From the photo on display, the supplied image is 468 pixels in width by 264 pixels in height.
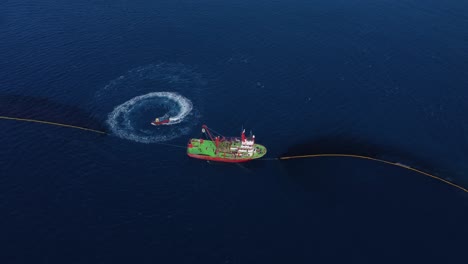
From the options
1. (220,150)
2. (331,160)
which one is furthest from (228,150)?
(331,160)

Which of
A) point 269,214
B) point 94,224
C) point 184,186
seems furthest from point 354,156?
point 94,224

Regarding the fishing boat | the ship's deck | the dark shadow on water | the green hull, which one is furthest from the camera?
the ship's deck

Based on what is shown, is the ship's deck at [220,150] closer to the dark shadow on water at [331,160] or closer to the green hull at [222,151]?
the green hull at [222,151]

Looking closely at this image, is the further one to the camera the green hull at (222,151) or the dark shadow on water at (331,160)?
the green hull at (222,151)

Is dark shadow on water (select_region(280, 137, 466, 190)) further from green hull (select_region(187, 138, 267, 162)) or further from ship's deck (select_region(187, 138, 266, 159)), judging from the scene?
green hull (select_region(187, 138, 267, 162))

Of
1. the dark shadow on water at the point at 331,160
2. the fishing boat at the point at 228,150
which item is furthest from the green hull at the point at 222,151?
the dark shadow on water at the point at 331,160

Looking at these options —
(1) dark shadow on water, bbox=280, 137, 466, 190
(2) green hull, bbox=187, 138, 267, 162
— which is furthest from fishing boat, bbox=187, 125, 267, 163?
(1) dark shadow on water, bbox=280, 137, 466, 190

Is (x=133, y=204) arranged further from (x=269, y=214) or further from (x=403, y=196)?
(x=403, y=196)
